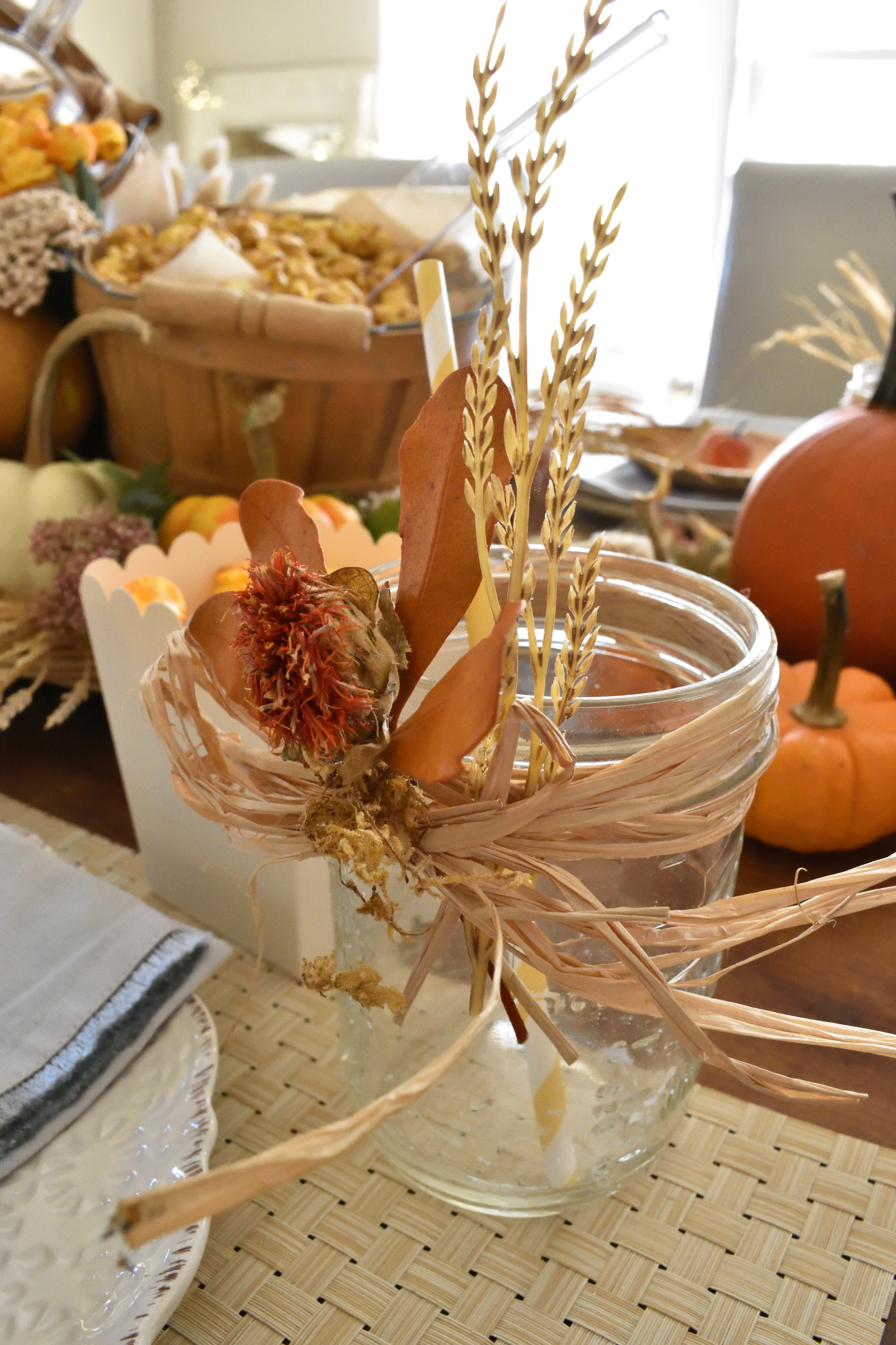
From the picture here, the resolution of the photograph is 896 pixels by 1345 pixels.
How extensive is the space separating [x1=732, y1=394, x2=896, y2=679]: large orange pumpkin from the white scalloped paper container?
1.16 feet

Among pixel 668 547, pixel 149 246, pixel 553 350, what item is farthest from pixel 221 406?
pixel 553 350

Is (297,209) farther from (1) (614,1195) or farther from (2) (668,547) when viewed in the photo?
(1) (614,1195)

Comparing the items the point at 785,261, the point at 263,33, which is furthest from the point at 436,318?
the point at 263,33

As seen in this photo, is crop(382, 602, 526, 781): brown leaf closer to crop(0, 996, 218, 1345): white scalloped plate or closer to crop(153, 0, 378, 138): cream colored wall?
crop(0, 996, 218, 1345): white scalloped plate

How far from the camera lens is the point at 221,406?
0.69 m

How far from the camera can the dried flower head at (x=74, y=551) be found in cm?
58

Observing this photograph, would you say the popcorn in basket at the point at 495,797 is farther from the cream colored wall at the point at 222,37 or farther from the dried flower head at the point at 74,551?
the cream colored wall at the point at 222,37

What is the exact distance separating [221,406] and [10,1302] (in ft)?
1.74

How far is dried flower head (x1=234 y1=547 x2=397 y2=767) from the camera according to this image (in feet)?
0.74

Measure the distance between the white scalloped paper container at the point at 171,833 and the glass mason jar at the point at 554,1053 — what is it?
0.25 ft

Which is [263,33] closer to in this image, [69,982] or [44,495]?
[44,495]

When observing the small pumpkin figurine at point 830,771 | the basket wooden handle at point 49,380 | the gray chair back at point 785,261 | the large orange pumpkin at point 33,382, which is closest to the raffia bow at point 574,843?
the small pumpkin figurine at point 830,771

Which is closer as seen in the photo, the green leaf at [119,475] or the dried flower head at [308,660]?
the dried flower head at [308,660]

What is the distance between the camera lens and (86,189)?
2.72 ft
